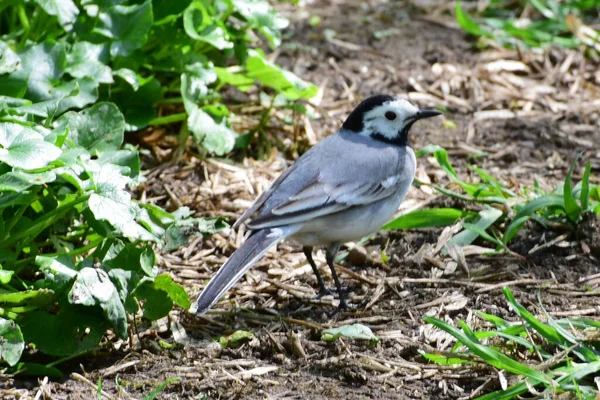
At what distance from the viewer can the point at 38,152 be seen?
4039 mm

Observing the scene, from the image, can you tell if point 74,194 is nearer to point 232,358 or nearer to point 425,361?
point 232,358

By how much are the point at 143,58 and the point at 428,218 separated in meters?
2.29

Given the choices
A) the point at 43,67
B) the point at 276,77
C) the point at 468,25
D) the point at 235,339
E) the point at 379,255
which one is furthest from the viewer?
the point at 468,25

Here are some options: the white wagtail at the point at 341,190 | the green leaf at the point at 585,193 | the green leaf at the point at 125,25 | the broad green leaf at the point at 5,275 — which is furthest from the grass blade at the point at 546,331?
the green leaf at the point at 125,25

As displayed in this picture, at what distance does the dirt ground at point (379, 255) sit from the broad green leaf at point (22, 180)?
94cm

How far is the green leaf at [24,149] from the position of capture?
3990mm

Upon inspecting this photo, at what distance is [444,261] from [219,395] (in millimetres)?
2076

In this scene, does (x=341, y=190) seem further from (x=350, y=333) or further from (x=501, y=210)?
(x=501, y=210)

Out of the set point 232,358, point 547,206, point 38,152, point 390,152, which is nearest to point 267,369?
point 232,358

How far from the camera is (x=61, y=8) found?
5320mm

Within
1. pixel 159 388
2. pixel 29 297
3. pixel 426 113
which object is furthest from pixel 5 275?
pixel 426 113

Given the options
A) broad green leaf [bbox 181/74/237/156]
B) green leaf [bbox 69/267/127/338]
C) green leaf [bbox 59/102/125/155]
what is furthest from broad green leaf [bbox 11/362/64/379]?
broad green leaf [bbox 181/74/237/156]

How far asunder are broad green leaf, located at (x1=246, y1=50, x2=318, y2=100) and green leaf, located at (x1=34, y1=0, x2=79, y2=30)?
6.07ft

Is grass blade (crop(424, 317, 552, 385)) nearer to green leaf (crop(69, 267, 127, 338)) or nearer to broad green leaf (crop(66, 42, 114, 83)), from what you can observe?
green leaf (crop(69, 267, 127, 338))
